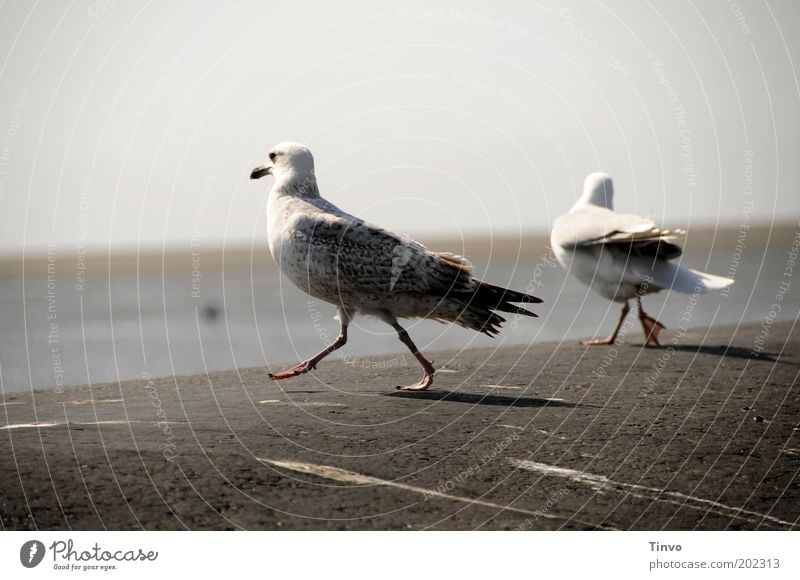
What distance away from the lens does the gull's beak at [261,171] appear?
9.98 metres

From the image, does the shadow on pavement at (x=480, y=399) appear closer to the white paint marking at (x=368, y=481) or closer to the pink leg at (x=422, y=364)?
the pink leg at (x=422, y=364)

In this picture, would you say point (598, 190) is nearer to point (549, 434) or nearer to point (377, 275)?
point (377, 275)

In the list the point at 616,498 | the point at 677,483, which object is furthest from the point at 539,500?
the point at 677,483

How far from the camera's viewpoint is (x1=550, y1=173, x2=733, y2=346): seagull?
39.3 feet

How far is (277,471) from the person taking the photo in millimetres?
6105

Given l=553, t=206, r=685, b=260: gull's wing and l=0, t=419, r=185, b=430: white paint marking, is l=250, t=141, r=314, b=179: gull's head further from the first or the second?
l=553, t=206, r=685, b=260: gull's wing

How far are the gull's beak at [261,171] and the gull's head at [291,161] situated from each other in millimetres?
110

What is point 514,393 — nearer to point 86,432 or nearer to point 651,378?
point 651,378

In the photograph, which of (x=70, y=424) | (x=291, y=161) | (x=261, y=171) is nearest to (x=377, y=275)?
(x=291, y=161)

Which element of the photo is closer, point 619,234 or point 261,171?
point 261,171

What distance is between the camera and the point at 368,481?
6090 mm

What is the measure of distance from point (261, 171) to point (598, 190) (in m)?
5.94

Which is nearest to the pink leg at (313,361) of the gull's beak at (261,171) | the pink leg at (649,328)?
the gull's beak at (261,171)
